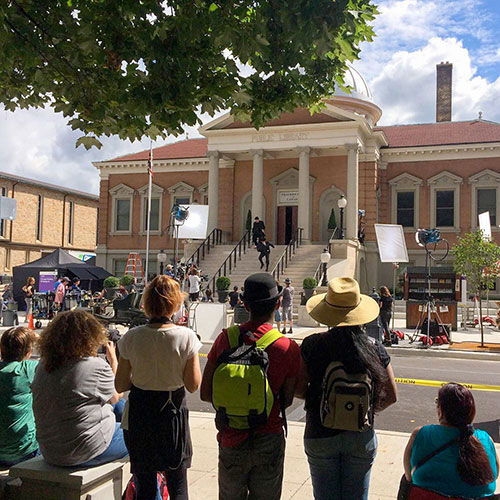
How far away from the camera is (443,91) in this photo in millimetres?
40500

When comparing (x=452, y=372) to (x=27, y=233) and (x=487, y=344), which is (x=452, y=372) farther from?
(x=27, y=233)

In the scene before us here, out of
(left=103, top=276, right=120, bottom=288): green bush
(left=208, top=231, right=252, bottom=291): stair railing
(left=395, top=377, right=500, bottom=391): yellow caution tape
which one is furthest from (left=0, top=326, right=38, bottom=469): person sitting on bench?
(left=103, top=276, right=120, bottom=288): green bush

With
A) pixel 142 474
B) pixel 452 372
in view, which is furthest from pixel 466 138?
pixel 142 474

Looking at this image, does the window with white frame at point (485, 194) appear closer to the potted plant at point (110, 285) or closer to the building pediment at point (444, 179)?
the building pediment at point (444, 179)

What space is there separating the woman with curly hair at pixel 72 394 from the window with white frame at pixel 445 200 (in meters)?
31.0

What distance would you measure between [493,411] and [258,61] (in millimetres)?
5925

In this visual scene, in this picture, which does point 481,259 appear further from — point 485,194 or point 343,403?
point 343,403

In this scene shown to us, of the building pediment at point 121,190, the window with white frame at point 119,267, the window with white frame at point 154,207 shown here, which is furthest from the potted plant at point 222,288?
the building pediment at point 121,190

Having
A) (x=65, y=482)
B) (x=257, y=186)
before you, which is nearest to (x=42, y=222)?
(x=257, y=186)

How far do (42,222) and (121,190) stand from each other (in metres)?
16.9

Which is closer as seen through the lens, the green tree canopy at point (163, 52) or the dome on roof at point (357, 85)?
the green tree canopy at point (163, 52)

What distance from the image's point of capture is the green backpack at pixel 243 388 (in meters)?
3.11

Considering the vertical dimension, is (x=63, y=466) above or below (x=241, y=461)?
below

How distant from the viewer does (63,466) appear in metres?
3.80
